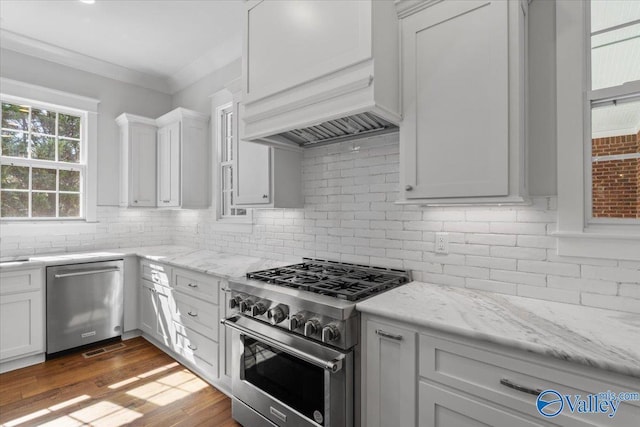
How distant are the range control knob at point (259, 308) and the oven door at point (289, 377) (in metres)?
0.07

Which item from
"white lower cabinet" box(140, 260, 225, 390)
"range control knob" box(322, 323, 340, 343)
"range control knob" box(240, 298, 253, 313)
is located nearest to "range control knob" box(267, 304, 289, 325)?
"range control knob" box(240, 298, 253, 313)

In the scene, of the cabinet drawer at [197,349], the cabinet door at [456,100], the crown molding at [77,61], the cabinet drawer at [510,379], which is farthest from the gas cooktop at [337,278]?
the crown molding at [77,61]

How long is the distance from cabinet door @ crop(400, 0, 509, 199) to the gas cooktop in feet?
1.90

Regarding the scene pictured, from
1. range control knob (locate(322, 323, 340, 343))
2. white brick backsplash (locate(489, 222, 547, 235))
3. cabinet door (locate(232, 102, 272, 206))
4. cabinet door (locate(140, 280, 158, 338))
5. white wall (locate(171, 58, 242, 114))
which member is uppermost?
white wall (locate(171, 58, 242, 114))

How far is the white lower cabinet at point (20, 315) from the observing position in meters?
2.77

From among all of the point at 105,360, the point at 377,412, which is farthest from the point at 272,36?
the point at 105,360

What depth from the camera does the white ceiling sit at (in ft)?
9.17

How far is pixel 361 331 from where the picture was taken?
1615mm

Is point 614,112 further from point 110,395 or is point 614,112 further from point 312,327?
point 110,395

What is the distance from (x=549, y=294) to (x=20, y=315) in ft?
13.4

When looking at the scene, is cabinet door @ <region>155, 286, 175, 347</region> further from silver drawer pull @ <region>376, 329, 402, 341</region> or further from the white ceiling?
the white ceiling

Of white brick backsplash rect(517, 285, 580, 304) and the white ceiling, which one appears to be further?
the white ceiling

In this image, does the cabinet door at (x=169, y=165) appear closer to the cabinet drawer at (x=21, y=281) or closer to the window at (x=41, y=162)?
the window at (x=41, y=162)

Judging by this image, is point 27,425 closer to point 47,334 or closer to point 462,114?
point 47,334
